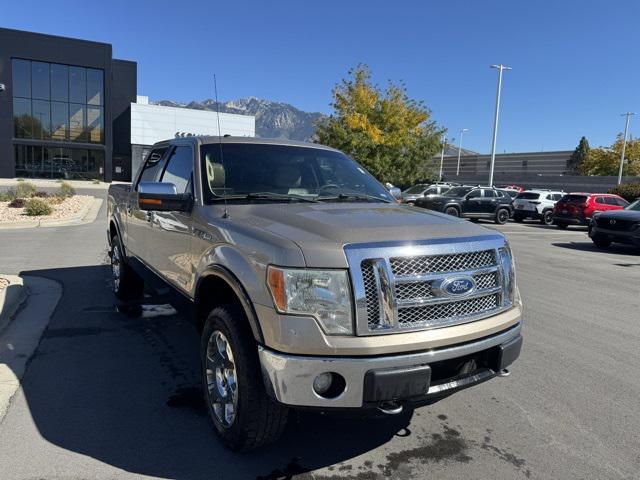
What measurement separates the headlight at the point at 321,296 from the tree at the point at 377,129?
85.9 ft

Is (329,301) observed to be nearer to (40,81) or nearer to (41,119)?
(41,119)

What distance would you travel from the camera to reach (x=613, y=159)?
67188 mm

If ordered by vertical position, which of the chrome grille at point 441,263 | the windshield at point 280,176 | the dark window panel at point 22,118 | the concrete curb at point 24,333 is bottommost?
the concrete curb at point 24,333

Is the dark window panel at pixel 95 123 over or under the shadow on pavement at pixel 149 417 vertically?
over

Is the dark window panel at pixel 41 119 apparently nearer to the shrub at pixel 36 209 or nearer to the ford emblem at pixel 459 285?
the shrub at pixel 36 209

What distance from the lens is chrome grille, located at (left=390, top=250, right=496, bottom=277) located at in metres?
2.65

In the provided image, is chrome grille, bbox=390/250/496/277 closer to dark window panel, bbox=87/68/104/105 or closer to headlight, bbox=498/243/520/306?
A: headlight, bbox=498/243/520/306

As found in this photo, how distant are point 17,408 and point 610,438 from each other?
4137mm

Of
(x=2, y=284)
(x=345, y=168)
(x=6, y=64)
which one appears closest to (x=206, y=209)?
(x=345, y=168)

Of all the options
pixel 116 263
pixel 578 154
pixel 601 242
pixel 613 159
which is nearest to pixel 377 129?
pixel 601 242

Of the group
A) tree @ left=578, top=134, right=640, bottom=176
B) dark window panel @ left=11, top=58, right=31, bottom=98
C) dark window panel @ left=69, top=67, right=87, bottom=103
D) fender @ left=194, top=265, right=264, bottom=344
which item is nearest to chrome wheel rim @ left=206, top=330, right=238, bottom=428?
fender @ left=194, top=265, right=264, bottom=344

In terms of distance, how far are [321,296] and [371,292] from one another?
10.2 inches

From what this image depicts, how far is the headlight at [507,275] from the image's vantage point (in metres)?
3.16

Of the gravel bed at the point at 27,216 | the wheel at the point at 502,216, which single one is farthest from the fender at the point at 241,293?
the wheel at the point at 502,216
